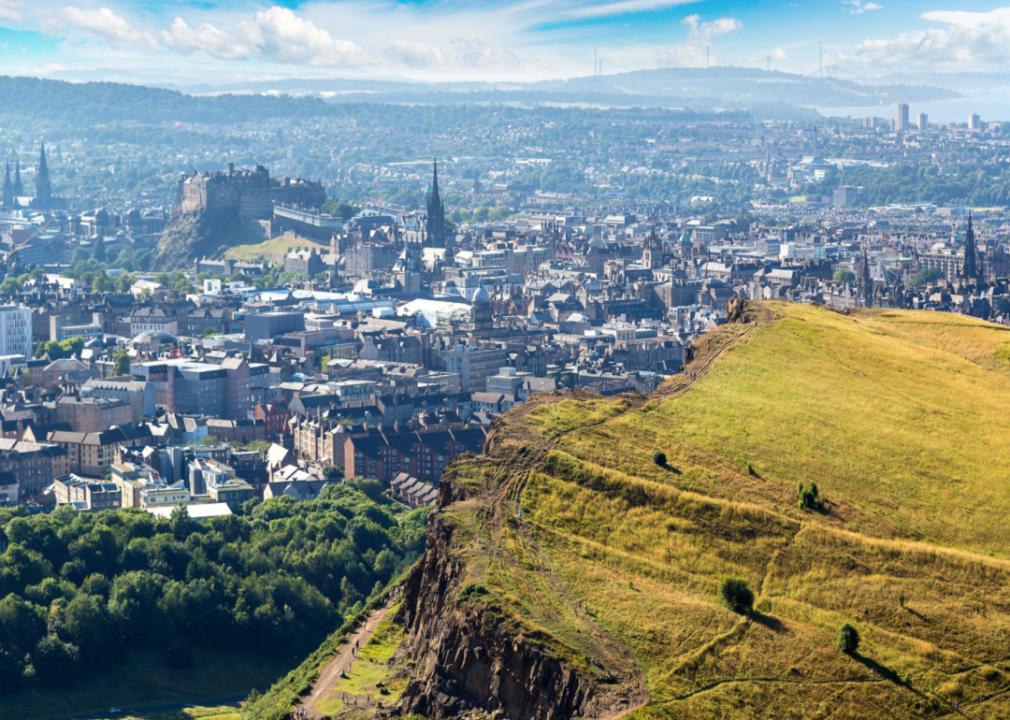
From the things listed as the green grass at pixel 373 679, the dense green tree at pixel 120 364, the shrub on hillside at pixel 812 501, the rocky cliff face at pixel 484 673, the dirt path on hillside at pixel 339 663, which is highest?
the shrub on hillside at pixel 812 501

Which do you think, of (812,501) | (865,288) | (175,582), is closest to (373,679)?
(812,501)

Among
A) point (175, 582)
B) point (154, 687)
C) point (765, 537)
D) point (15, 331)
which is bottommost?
point (154, 687)

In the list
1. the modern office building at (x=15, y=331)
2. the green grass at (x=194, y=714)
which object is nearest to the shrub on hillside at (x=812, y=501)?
the green grass at (x=194, y=714)

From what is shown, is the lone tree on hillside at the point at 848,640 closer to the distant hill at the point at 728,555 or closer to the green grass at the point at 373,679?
the distant hill at the point at 728,555

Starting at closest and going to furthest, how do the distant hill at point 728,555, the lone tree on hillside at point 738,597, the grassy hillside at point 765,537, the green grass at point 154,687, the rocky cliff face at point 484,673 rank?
the rocky cliff face at point 484,673, the distant hill at point 728,555, the grassy hillside at point 765,537, the lone tree on hillside at point 738,597, the green grass at point 154,687

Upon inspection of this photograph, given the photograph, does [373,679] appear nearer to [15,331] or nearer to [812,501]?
[812,501]

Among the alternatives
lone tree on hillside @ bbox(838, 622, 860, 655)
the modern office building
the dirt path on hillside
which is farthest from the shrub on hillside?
the modern office building

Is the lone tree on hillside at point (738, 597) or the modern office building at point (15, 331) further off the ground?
the lone tree on hillside at point (738, 597)

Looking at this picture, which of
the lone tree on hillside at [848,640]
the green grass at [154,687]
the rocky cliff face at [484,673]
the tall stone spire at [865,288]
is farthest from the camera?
the tall stone spire at [865,288]

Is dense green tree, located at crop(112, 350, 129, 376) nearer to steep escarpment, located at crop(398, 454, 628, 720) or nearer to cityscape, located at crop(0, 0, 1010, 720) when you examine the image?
cityscape, located at crop(0, 0, 1010, 720)
